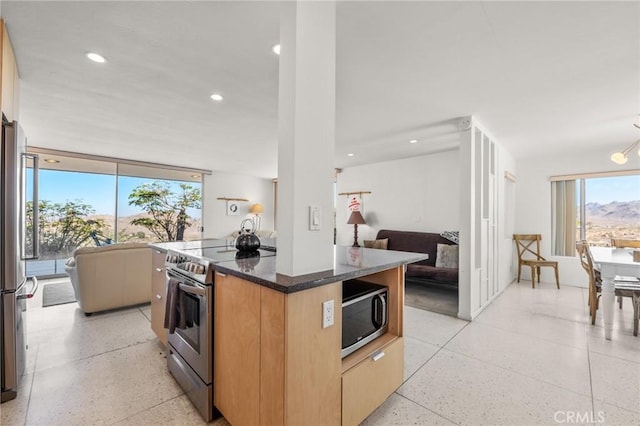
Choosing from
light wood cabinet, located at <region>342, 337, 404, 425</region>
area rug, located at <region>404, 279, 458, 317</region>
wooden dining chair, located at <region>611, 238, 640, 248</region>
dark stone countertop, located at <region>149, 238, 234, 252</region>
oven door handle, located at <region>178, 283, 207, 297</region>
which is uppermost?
dark stone countertop, located at <region>149, 238, 234, 252</region>

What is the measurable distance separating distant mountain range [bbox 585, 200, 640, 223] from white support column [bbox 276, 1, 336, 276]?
227 inches

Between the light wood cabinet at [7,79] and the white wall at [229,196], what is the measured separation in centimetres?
510

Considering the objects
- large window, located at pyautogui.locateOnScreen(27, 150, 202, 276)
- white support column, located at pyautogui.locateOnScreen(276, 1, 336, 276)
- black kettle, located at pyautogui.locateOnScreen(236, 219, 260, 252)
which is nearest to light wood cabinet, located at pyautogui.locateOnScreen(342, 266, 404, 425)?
white support column, located at pyautogui.locateOnScreen(276, 1, 336, 276)

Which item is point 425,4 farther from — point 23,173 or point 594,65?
point 23,173

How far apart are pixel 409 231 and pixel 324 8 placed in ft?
15.1

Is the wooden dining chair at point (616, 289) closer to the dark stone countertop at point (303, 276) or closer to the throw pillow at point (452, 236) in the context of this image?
the throw pillow at point (452, 236)

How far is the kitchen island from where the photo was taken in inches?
48.3

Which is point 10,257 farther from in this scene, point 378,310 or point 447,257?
point 447,257

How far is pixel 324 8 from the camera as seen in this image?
148 cm

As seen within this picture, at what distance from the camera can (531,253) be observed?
5137 millimetres

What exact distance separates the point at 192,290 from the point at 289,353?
2.78 ft

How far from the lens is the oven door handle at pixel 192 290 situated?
5.44 feet

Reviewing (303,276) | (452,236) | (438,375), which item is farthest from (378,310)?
(452,236)

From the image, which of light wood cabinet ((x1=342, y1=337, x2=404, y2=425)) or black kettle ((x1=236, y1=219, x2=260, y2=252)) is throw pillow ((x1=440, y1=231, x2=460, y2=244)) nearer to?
light wood cabinet ((x1=342, y1=337, x2=404, y2=425))
